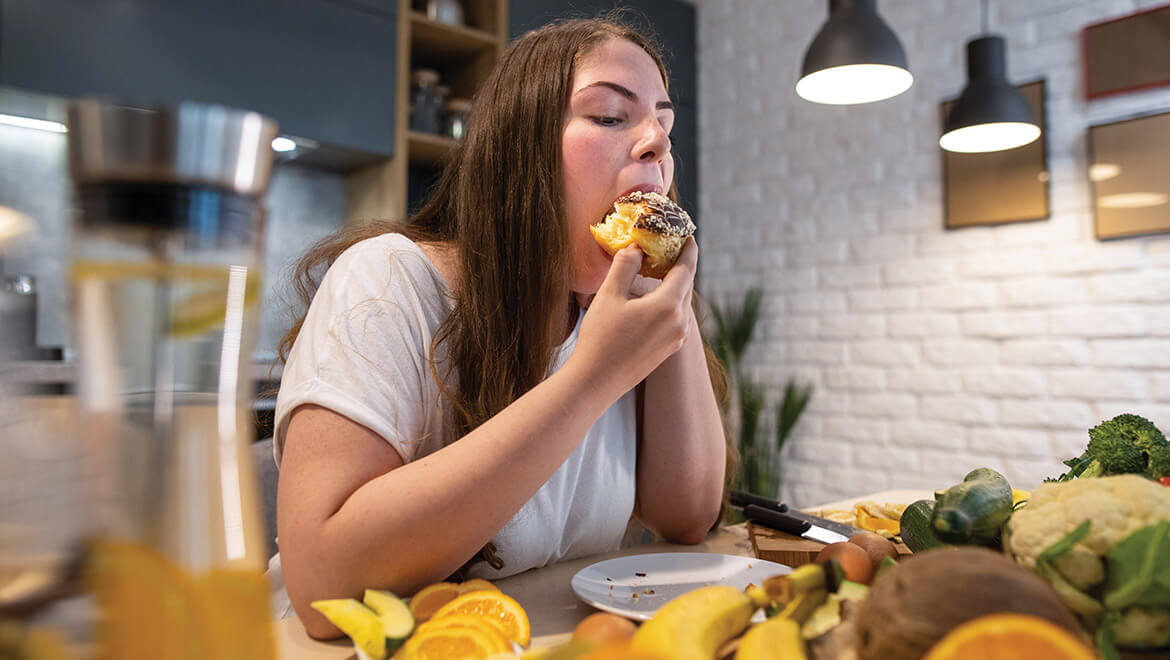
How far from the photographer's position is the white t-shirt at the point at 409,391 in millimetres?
839

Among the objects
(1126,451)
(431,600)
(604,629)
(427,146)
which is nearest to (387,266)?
(431,600)

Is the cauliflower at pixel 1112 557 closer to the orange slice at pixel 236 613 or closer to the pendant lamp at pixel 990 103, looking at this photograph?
the orange slice at pixel 236 613

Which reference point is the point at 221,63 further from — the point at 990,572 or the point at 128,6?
the point at 990,572

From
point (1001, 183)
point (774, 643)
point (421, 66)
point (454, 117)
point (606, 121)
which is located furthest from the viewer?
point (421, 66)

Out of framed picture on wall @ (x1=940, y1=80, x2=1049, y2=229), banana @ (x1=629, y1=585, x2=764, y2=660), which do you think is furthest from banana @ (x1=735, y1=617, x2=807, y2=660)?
framed picture on wall @ (x1=940, y1=80, x2=1049, y2=229)

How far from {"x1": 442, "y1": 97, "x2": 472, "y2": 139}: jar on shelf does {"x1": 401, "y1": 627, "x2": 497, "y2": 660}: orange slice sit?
10.1 feet

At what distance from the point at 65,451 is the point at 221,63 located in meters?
2.78

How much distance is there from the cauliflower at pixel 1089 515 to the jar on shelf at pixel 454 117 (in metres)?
3.12

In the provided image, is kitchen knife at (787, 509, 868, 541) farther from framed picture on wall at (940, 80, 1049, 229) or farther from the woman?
framed picture on wall at (940, 80, 1049, 229)

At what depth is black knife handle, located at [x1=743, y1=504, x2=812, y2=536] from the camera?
99 cm

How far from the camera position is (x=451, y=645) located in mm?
544

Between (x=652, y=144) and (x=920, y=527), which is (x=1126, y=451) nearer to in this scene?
(x=920, y=527)

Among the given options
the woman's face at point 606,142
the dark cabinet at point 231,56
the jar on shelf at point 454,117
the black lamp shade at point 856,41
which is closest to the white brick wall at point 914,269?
the black lamp shade at point 856,41

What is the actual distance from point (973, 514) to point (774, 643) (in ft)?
0.90
